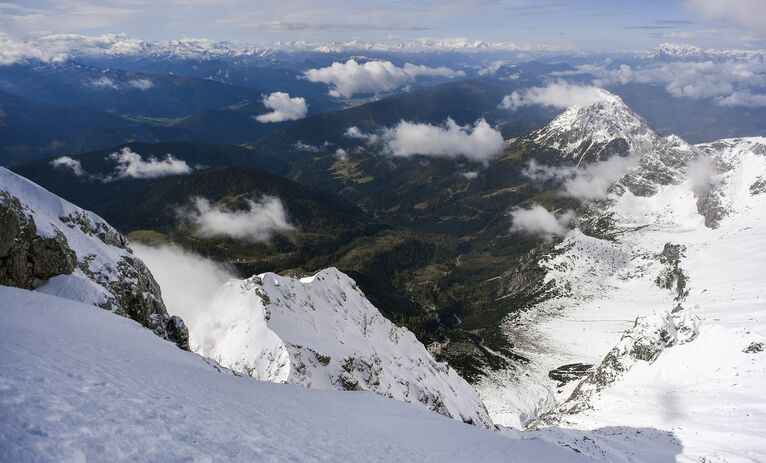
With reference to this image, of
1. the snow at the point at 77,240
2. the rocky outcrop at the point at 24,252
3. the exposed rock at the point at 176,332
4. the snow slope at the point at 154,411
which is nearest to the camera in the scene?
the snow slope at the point at 154,411

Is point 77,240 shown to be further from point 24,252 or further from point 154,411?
point 154,411

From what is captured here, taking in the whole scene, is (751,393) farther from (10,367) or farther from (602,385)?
(10,367)

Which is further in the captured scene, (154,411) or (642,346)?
(642,346)

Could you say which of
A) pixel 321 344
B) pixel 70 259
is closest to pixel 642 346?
pixel 321 344

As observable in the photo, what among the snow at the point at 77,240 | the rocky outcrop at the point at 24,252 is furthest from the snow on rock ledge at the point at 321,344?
the rocky outcrop at the point at 24,252

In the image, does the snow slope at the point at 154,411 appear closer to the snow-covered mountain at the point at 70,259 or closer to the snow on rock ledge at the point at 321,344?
the snow-covered mountain at the point at 70,259

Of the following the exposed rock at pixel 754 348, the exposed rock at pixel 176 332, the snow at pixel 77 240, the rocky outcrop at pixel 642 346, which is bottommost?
the rocky outcrop at pixel 642 346

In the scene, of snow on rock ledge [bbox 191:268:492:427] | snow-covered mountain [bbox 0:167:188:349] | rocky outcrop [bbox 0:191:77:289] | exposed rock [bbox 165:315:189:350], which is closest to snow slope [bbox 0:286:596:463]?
rocky outcrop [bbox 0:191:77:289]

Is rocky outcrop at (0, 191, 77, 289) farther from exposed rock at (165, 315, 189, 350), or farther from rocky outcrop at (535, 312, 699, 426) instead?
rocky outcrop at (535, 312, 699, 426)
